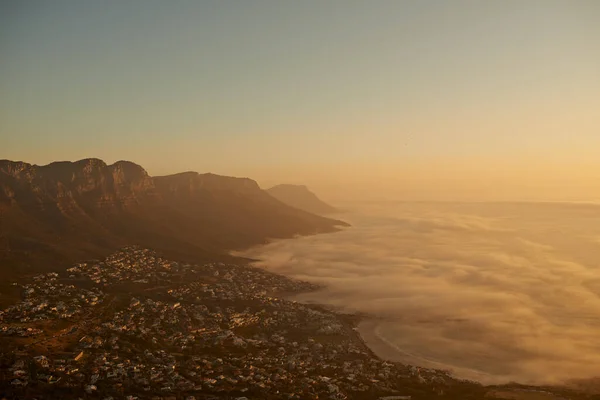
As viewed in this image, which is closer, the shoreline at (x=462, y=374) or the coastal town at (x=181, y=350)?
the coastal town at (x=181, y=350)

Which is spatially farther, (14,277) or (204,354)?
(14,277)

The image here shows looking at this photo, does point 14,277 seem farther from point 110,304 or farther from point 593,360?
point 593,360

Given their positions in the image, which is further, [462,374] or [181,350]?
[181,350]

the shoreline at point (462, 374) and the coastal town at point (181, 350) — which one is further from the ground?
the coastal town at point (181, 350)

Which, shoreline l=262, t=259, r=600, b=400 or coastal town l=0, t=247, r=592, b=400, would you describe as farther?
shoreline l=262, t=259, r=600, b=400

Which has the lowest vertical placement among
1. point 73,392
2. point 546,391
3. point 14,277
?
point 546,391

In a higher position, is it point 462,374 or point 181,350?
point 181,350

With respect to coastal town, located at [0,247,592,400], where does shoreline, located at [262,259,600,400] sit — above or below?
below

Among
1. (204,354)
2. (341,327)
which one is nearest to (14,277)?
(204,354)
